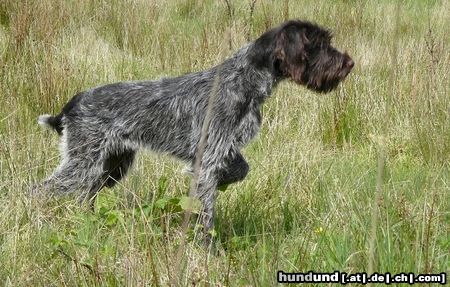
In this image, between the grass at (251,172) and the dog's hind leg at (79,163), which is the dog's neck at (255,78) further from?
the dog's hind leg at (79,163)

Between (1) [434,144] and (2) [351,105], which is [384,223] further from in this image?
(2) [351,105]

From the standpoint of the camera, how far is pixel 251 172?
485cm

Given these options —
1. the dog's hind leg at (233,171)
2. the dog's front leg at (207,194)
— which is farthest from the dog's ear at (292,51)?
the dog's front leg at (207,194)

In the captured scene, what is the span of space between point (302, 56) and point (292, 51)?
70mm

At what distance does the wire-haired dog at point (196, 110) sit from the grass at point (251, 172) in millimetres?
232

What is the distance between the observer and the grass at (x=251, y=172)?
2.92m

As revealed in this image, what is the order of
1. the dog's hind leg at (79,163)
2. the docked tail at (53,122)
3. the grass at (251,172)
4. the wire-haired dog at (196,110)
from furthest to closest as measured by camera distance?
the docked tail at (53,122) → the dog's hind leg at (79,163) → the wire-haired dog at (196,110) → the grass at (251,172)

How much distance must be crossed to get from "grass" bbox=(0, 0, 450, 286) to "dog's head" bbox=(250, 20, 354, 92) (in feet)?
1.51

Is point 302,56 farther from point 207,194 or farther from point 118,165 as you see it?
point 118,165

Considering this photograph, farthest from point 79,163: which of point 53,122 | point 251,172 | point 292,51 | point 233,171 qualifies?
point 292,51

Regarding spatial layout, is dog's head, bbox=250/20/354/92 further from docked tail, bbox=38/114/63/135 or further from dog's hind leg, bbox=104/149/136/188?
docked tail, bbox=38/114/63/135

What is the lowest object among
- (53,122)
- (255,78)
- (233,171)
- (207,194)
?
(207,194)

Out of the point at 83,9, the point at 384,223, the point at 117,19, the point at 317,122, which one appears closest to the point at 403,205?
the point at 384,223

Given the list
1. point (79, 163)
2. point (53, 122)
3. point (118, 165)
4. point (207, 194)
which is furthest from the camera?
point (118, 165)
